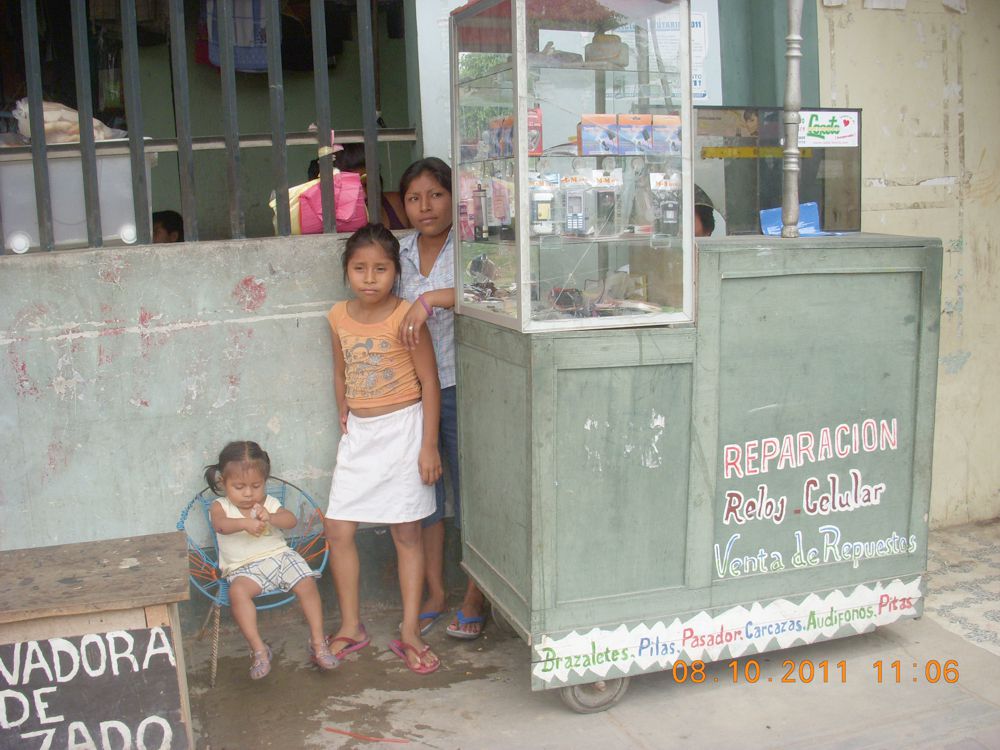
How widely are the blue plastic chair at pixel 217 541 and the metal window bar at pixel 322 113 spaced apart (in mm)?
1002

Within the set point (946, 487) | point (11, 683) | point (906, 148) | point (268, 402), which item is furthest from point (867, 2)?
point (11, 683)

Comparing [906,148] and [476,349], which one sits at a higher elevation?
[906,148]

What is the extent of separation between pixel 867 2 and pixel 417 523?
9.18ft

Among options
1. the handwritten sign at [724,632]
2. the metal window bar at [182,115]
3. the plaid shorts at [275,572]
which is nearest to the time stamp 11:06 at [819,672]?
the handwritten sign at [724,632]

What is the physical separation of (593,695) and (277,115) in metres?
2.27

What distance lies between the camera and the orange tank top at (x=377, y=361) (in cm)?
336

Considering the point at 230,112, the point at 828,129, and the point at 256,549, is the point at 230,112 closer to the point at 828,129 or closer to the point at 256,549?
the point at 256,549

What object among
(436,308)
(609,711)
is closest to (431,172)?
(436,308)

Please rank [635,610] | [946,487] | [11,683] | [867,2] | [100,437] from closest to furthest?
[11,683]
[635,610]
[100,437]
[867,2]
[946,487]

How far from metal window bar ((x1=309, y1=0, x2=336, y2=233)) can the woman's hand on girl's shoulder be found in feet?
2.08

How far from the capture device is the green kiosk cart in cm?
292

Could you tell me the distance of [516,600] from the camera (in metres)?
3.07

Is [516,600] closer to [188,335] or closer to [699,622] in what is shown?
[699,622]

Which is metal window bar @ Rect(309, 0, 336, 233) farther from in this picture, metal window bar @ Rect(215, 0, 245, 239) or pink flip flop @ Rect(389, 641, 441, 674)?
pink flip flop @ Rect(389, 641, 441, 674)
